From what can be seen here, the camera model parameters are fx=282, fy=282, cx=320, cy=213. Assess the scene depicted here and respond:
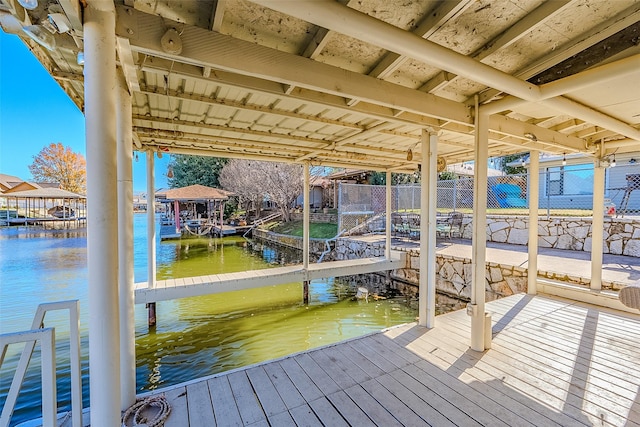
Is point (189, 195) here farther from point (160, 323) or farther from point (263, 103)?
point (263, 103)

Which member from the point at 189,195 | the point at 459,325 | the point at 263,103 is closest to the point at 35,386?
the point at 263,103

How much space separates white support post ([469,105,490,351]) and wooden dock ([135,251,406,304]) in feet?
12.7

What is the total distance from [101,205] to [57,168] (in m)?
37.5

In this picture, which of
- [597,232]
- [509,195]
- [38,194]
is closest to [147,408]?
[597,232]

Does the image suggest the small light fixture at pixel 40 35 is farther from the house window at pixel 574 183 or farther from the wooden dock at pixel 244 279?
the house window at pixel 574 183

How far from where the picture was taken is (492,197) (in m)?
11.1

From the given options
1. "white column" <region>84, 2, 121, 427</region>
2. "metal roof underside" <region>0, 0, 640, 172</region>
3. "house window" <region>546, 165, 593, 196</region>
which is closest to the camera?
"white column" <region>84, 2, 121, 427</region>

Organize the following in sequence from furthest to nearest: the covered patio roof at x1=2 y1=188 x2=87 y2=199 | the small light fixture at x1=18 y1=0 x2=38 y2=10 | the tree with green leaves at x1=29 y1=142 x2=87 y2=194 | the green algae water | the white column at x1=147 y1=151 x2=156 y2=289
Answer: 1. the tree with green leaves at x1=29 y1=142 x2=87 y2=194
2. the covered patio roof at x1=2 y1=188 x2=87 y2=199
3. the white column at x1=147 y1=151 x2=156 y2=289
4. the green algae water
5. the small light fixture at x1=18 y1=0 x2=38 y2=10

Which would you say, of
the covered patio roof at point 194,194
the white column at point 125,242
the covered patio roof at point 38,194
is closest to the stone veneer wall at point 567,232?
the white column at point 125,242

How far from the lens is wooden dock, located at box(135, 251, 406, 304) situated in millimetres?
4949

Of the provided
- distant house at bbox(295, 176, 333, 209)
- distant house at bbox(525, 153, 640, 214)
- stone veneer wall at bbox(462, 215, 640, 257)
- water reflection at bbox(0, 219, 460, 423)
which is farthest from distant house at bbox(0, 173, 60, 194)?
distant house at bbox(525, 153, 640, 214)

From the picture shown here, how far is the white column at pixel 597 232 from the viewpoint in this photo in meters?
4.41

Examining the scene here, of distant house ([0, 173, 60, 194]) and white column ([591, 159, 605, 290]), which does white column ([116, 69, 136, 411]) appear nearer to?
white column ([591, 159, 605, 290])

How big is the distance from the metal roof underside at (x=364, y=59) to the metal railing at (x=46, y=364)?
4.61ft
